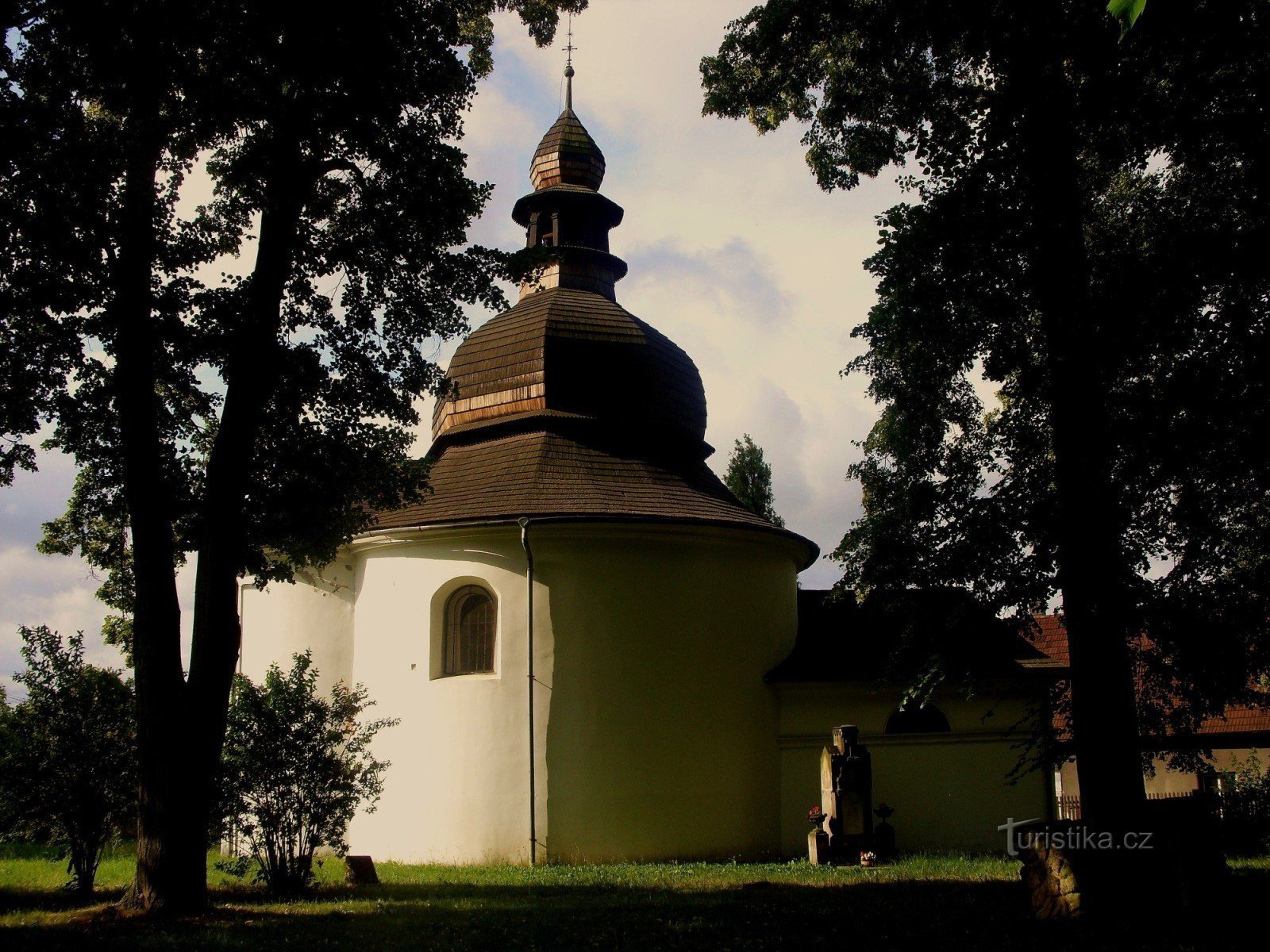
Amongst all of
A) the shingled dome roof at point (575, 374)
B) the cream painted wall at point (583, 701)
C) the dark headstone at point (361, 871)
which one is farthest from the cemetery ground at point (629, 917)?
the shingled dome roof at point (575, 374)

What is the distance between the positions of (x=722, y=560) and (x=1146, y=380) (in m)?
7.63

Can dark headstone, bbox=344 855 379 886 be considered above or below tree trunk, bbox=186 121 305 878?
below

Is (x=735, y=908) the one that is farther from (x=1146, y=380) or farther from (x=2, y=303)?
(x=2, y=303)

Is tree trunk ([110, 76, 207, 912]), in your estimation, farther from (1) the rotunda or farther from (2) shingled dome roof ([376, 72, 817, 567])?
(2) shingled dome roof ([376, 72, 817, 567])

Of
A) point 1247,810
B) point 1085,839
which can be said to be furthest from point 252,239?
point 1247,810

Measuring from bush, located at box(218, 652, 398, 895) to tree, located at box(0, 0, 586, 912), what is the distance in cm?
138

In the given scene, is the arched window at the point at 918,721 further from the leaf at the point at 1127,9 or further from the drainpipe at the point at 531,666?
the leaf at the point at 1127,9

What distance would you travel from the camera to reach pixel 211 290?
34.5 ft

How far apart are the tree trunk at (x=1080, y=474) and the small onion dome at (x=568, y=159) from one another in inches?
535

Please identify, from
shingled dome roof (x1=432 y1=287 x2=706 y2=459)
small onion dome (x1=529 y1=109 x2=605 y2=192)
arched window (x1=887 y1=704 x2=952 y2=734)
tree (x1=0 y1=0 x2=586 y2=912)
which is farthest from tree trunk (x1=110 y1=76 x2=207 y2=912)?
small onion dome (x1=529 y1=109 x2=605 y2=192)

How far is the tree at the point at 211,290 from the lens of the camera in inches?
362

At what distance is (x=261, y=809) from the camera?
11.5 m

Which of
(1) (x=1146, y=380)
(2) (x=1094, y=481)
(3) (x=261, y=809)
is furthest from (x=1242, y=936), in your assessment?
(3) (x=261, y=809)

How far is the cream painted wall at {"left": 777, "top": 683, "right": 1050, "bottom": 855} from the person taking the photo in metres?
16.8
